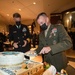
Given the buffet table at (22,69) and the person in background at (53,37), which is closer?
the buffet table at (22,69)

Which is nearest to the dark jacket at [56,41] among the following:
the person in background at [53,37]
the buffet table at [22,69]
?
the person in background at [53,37]

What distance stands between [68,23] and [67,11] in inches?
31.8

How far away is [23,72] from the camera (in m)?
0.97

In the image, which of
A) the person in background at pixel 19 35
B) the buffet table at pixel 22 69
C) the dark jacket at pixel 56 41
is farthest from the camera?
the person in background at pixel 19 35

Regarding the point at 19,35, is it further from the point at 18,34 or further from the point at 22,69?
the point at 22,69

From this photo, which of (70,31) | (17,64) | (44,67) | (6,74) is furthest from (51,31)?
(70,31)

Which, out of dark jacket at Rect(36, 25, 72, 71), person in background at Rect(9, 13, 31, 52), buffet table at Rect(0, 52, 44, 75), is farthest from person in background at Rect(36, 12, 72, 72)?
person in background at Rect(9, 13, 31, 52)

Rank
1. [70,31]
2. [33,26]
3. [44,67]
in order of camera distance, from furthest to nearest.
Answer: [33,26] < [70,31] < [44,67]

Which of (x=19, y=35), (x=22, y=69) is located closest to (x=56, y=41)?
(x=22, y=69)

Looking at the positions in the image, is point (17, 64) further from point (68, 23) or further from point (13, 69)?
point (68, 23)

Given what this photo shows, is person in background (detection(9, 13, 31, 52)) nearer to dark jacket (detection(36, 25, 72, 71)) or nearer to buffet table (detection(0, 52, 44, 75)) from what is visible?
dark jacket (detection(36, 25, 72, 71))

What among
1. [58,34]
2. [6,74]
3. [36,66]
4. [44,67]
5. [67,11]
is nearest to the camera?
[6,74]

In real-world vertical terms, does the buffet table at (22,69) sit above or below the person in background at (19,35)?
below

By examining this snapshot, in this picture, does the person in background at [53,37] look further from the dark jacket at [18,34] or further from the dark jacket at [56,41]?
the dark jacket at [18,34]
